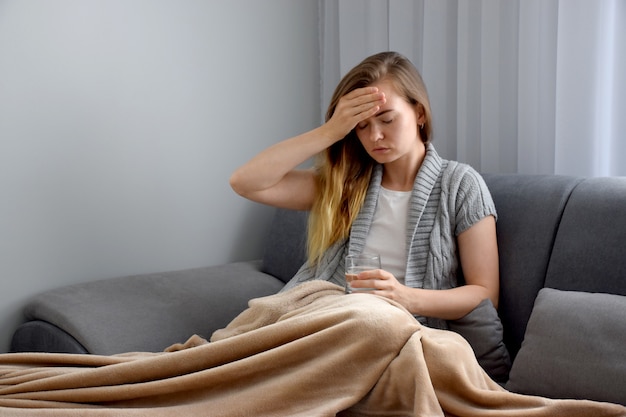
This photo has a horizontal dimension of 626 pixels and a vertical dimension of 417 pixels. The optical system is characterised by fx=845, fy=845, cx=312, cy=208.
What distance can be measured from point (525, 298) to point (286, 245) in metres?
0.95

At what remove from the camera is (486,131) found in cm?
280

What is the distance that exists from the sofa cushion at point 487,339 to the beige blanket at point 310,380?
0.98ft

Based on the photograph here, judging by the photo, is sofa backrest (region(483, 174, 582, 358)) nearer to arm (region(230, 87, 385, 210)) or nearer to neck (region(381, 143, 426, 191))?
neck (region(381, 143, 426, 191))

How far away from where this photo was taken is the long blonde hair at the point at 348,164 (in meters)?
2.41

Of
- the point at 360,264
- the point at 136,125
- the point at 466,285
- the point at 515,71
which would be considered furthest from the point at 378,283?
the point at 136,125

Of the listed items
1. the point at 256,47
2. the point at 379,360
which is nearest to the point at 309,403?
the point at 379,360

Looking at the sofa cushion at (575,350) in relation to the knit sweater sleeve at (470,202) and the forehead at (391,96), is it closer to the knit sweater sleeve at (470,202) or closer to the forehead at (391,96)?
the knit sweater sleeve at (470,202)

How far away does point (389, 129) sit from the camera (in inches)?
93.1

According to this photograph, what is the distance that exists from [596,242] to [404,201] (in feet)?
1.80

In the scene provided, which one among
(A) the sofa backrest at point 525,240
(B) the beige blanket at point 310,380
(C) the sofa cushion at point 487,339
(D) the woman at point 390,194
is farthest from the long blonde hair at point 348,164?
(B) the beige blanket at point 310,380

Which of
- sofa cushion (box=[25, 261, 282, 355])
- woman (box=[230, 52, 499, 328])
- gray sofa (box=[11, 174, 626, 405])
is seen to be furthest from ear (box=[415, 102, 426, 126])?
sofa cushion (box=[25, 261, 282, 355])

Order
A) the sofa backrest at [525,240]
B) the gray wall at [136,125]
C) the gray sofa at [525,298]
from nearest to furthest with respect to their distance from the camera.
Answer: the gray sofa at [525,298]
the sofa backrest at [525,240]
the gray wall at [136,125]

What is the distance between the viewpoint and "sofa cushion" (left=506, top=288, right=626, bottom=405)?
1.84 meters

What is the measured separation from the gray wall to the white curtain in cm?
36
